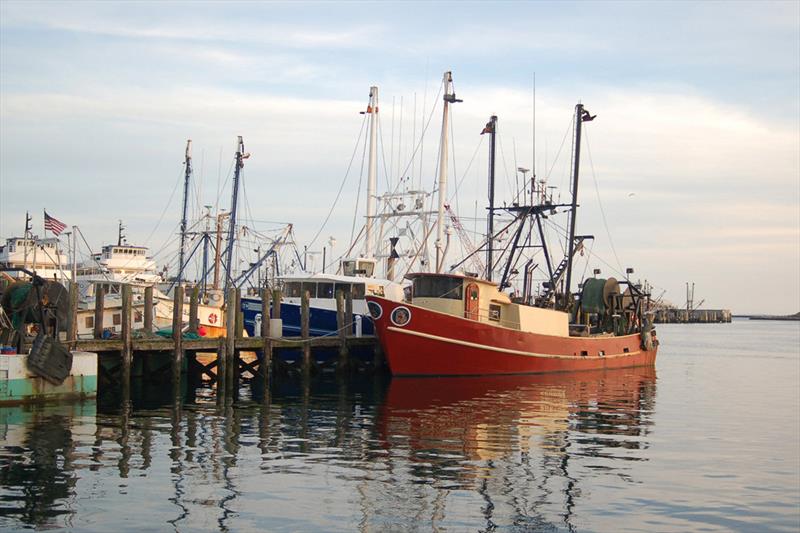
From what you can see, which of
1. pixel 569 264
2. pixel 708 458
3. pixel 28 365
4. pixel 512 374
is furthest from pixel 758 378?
pixel 28 365

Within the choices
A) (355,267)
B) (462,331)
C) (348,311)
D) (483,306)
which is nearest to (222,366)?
(348,311)

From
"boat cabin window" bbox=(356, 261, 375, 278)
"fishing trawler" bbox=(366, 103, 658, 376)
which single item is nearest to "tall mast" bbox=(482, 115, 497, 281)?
"fishing trawler" bbox=(366, 103, 658, 376)

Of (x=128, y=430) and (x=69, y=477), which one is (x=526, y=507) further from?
(x=128, y=430)

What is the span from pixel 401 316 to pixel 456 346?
272 cm

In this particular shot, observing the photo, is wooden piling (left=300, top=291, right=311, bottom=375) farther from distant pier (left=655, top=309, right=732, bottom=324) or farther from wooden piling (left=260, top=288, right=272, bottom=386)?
distant pier (left=655, top=309, right=732, bottom=324)

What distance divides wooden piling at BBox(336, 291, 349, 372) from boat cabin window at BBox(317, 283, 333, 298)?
2.53 meters

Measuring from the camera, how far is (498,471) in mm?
16641

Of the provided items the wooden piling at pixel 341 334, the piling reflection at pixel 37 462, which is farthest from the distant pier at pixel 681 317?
the piling reflection at pixel 37 462

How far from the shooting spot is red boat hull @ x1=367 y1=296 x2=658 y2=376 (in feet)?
108

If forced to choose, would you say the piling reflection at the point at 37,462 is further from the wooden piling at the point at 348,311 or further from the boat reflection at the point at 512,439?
the wooden piling at the point at 348,311

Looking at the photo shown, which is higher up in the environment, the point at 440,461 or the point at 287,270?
the point at 287,270

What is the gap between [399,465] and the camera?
1692cm

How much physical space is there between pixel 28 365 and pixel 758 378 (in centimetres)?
3376

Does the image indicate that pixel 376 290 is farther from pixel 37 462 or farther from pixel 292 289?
pixel 37 462
